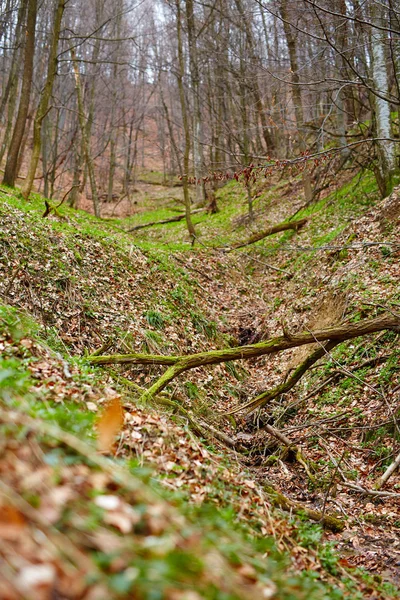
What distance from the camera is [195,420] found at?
5.82 metres

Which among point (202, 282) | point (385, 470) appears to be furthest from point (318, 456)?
point (202, 282)

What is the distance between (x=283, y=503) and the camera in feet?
13.8

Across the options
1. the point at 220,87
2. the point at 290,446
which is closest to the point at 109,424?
the point at 290,446

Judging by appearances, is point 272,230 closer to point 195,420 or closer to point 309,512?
point 195,420

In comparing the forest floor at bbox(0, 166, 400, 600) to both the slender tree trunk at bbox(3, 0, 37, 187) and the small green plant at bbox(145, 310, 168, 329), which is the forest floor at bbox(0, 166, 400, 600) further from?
the slender tree trunk at bbox(3, 0, 37, 187)

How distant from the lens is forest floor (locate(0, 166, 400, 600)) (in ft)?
5.20

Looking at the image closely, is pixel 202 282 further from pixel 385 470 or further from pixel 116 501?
pixel 116 501

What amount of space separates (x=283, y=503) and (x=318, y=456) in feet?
6.53

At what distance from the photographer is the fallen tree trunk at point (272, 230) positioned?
14.6 m

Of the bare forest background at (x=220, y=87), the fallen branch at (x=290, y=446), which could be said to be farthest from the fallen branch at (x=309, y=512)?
the bare forest background at (x=220, y=87)

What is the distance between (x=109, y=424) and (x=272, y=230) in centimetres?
1257

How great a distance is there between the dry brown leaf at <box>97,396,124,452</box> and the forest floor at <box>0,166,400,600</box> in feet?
0.08

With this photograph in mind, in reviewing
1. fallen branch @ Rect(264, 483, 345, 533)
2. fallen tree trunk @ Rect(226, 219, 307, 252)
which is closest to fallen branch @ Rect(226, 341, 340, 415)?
fallen branch @ Rect(264, 483, 345, 533)

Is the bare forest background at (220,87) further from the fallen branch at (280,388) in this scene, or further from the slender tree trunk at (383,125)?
the fallen branch at (280,388)
